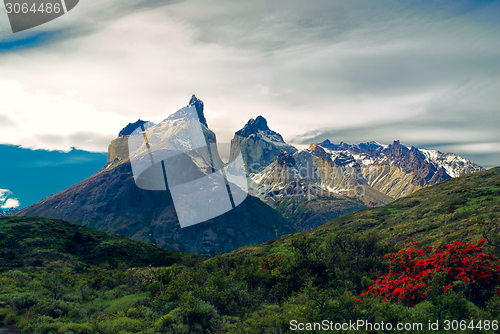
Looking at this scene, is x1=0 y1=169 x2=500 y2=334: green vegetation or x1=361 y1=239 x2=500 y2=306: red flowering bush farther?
x1=361 y1=239 x2=500 y2=306: red flowering bush

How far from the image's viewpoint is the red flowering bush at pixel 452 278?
21.7 meters

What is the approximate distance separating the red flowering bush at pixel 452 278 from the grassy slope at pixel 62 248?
66.3m

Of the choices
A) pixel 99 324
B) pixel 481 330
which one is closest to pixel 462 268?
pixel 481 330

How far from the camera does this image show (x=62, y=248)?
3403 inches

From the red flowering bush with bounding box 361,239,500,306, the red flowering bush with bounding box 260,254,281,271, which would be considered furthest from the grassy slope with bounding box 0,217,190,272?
the red flowering bush with bounding box 361,239,500,306

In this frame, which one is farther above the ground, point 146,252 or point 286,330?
point 286,330

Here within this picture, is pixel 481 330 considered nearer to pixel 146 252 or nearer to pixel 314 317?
pixel 314 317

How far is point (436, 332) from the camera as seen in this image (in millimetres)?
15953

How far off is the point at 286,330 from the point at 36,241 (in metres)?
97.0

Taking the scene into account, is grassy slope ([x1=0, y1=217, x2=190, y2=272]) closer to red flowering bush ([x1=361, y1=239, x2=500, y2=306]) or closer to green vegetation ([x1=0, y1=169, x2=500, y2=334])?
green vegetation ([x1=0, y1=169, x2=500, y2=334])

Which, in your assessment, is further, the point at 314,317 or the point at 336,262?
the point at 336,262

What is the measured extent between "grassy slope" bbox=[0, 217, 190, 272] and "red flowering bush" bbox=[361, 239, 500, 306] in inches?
2609

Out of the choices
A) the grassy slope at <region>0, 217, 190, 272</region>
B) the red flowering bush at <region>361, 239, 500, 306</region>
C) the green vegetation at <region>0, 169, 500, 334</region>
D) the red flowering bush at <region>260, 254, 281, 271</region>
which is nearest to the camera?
the green vegetation at <region>0, 169, 500, 334</region>

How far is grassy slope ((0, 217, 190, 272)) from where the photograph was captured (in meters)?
73.9
